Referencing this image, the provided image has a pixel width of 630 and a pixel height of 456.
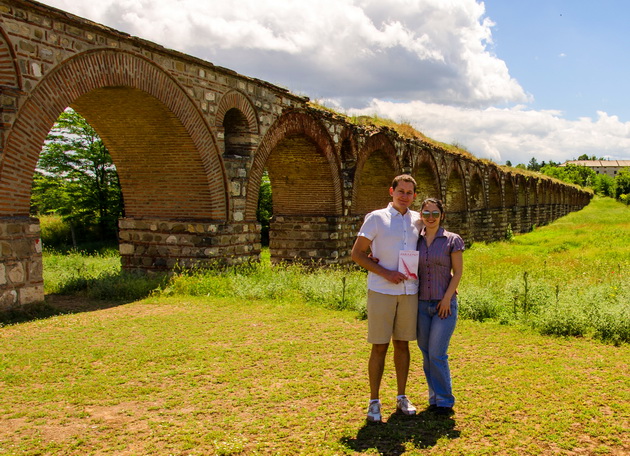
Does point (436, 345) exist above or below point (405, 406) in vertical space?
above

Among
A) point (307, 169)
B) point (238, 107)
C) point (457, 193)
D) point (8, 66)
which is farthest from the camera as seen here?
point (457, 193)

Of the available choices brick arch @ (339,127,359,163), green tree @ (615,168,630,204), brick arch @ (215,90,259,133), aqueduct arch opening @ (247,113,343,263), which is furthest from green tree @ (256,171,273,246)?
green tree @ (615,168,630,204)

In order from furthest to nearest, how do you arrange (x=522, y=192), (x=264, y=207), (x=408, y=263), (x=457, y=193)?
(x=522, y=192)
(x=264, y=207)
(x=457, y=193)
(x=408, y=263)

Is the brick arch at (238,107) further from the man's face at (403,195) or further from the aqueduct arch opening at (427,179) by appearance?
the aqueduct arch opening at (427,179)

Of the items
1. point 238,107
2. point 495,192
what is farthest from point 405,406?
point 495,192

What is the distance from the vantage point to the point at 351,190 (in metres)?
13.9

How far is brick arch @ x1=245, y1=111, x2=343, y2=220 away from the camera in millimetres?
12195

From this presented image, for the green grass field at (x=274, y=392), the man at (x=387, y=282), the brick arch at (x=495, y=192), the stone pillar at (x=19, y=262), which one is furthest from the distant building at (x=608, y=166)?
the man at (x=387, y=282)

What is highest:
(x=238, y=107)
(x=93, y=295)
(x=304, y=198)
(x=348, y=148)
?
(x=238, y=107)

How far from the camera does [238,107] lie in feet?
32.4

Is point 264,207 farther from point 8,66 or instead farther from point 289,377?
point 289,377

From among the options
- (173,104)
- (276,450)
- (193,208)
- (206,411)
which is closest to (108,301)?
(193,208)

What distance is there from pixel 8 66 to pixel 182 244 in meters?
4.25

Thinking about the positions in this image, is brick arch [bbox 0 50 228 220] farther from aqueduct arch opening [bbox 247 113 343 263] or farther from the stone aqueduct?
aqueduct arch opening [bbox 247 113 343 263]
